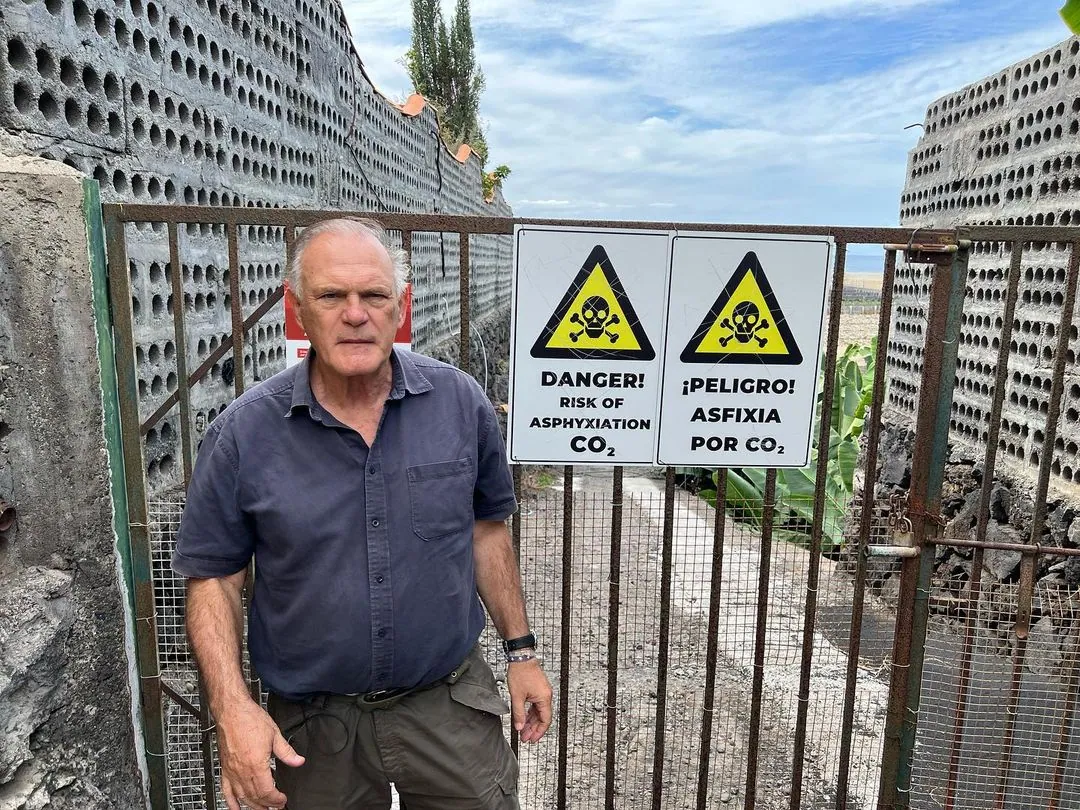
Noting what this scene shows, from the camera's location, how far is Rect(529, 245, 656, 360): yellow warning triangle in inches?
88.4

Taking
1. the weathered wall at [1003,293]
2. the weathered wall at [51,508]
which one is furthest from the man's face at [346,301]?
the weathered wall at [1003,293]

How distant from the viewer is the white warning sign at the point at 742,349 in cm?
225

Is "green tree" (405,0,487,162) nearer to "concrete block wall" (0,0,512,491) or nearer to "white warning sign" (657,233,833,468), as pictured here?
"concrete block wall" (0,0,512,491)

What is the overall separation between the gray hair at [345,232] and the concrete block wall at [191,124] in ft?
4.51

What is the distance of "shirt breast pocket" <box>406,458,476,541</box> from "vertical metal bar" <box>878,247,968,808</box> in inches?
58.3

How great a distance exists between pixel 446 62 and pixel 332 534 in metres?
27.1

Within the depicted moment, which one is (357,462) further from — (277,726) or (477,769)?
(477,769)

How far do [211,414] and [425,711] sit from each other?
112 inches

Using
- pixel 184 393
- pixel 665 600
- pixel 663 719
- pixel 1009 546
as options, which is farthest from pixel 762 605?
pixel 184 393

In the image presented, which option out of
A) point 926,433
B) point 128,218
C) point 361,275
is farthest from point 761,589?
point 128,218

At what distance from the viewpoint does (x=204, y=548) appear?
1.71 metres

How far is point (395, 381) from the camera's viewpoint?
1.85 m

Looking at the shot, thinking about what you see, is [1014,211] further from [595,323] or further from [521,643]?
[521,643]

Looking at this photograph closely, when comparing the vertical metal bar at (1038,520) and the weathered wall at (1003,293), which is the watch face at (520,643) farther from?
the weathered wall at (1003,293)
